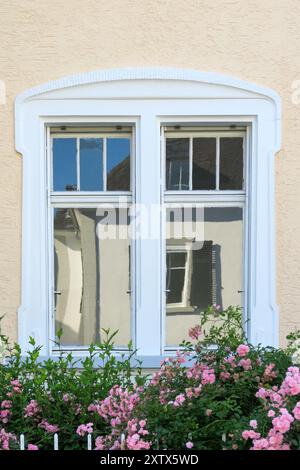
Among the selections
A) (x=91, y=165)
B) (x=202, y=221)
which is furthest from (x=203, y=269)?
(x=91, y=165)

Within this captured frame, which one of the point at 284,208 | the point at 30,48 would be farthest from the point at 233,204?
the point at 30,48

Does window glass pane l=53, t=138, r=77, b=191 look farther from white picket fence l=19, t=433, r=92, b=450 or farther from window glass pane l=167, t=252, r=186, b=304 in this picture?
white picket fence l=19, t=433, r=92, b=450

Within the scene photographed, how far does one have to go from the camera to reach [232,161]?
14.7ft

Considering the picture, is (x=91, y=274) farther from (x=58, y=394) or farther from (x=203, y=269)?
(x=58, y=394)

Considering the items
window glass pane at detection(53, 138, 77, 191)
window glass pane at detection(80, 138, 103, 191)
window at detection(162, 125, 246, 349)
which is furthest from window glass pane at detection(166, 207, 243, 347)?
window glass pane at detection(53, 138, 77, 191)

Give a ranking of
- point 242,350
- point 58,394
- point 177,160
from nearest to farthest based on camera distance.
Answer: point 242,350, point 58,394, point 177,160

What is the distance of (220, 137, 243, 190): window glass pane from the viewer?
4473 mm

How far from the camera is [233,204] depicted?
177 inches

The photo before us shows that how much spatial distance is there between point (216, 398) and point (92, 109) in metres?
2.61

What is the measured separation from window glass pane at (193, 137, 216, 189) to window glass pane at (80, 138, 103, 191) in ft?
2.57

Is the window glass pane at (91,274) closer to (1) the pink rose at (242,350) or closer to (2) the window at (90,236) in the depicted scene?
(2) the window at (90,236)

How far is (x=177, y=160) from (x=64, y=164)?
0.93m
